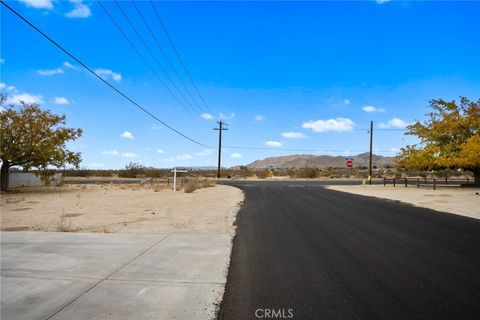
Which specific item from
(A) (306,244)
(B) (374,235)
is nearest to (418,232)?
(B) (374,235)

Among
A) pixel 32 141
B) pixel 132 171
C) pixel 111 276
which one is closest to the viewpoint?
pixel 111 276

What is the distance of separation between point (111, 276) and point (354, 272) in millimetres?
4100

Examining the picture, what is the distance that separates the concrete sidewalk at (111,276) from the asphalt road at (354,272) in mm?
464

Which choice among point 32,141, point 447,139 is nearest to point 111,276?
point 32,141

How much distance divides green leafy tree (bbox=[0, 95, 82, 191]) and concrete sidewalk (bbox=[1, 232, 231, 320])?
21.9m

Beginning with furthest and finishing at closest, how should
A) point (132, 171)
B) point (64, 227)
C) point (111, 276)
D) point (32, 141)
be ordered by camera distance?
point (132, 171), point (32, 141), point (64, 227), point (111, 276)

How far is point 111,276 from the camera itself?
23.4 feet

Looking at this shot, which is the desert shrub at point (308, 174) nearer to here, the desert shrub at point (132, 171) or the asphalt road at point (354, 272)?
the desert shrub at point (132, 171)

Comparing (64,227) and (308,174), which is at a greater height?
(308,174)

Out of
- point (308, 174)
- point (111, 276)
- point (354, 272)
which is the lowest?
point (111, 276)

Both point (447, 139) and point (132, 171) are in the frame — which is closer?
point (447, 139)

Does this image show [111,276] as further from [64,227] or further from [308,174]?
[308,174]

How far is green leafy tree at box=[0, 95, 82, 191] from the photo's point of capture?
2984 cm

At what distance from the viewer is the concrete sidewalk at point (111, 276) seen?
5.59 meters
